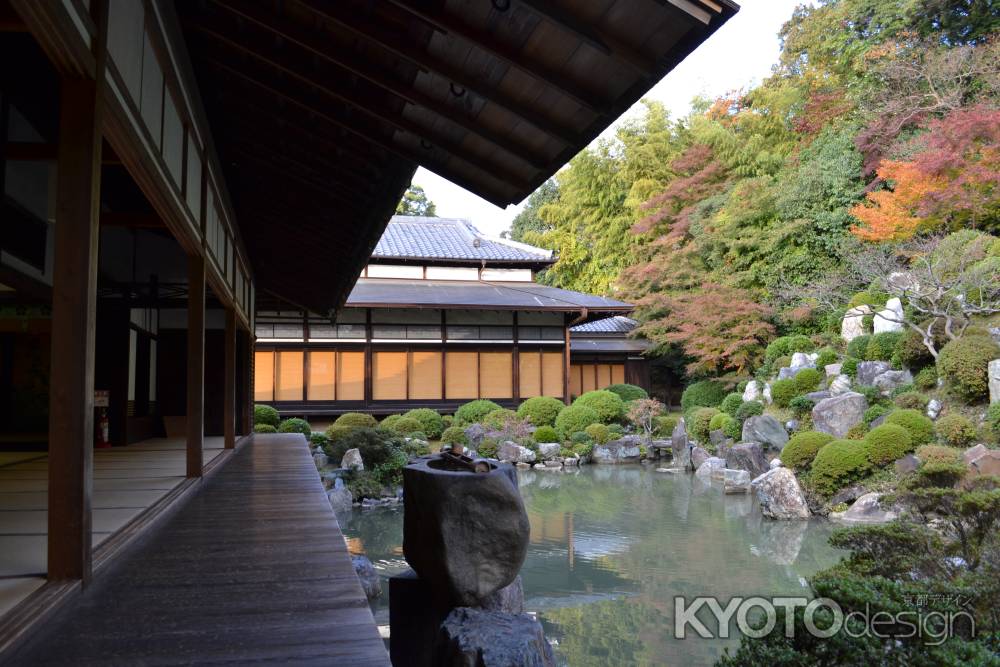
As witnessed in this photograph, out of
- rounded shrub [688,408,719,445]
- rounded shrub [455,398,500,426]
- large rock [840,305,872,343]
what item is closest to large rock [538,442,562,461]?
rounded shrub [455,398,500,426]

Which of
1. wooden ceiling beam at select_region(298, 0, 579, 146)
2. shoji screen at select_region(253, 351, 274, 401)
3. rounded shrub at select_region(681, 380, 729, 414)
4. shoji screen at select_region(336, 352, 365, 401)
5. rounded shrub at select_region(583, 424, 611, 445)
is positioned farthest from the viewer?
rounded shrub at select_region(681, 380, 729, 414)

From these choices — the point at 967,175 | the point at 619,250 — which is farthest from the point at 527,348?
the point at 967,175

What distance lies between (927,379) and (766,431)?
8.44 ft

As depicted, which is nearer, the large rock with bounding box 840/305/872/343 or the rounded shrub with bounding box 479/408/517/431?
the large rock with bounding box 840/305/872/343

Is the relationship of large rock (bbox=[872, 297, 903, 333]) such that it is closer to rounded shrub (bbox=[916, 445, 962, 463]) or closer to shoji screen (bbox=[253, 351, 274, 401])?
rounded shrub (bbox=[916, 445, 962, 463])

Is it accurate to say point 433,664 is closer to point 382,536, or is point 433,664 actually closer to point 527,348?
point 382,536

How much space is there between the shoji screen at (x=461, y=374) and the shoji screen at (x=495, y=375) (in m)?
0.18

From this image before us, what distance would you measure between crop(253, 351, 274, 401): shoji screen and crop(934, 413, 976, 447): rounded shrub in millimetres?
13453

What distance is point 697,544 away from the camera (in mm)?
7355

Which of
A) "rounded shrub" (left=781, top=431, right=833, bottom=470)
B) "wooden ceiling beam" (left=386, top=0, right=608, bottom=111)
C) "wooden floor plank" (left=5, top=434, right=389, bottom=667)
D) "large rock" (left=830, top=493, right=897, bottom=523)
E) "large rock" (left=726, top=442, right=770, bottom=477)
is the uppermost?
"wooden ceiling beam" (left=386, top=0, right=608, bottom=111)

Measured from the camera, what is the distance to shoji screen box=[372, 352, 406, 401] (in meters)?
16.9

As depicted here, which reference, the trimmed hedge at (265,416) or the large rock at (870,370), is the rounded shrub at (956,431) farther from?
the trimmed hedge at (265,416)

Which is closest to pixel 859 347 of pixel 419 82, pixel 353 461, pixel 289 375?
pixel 353 461

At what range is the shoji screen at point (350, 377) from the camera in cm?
1667
